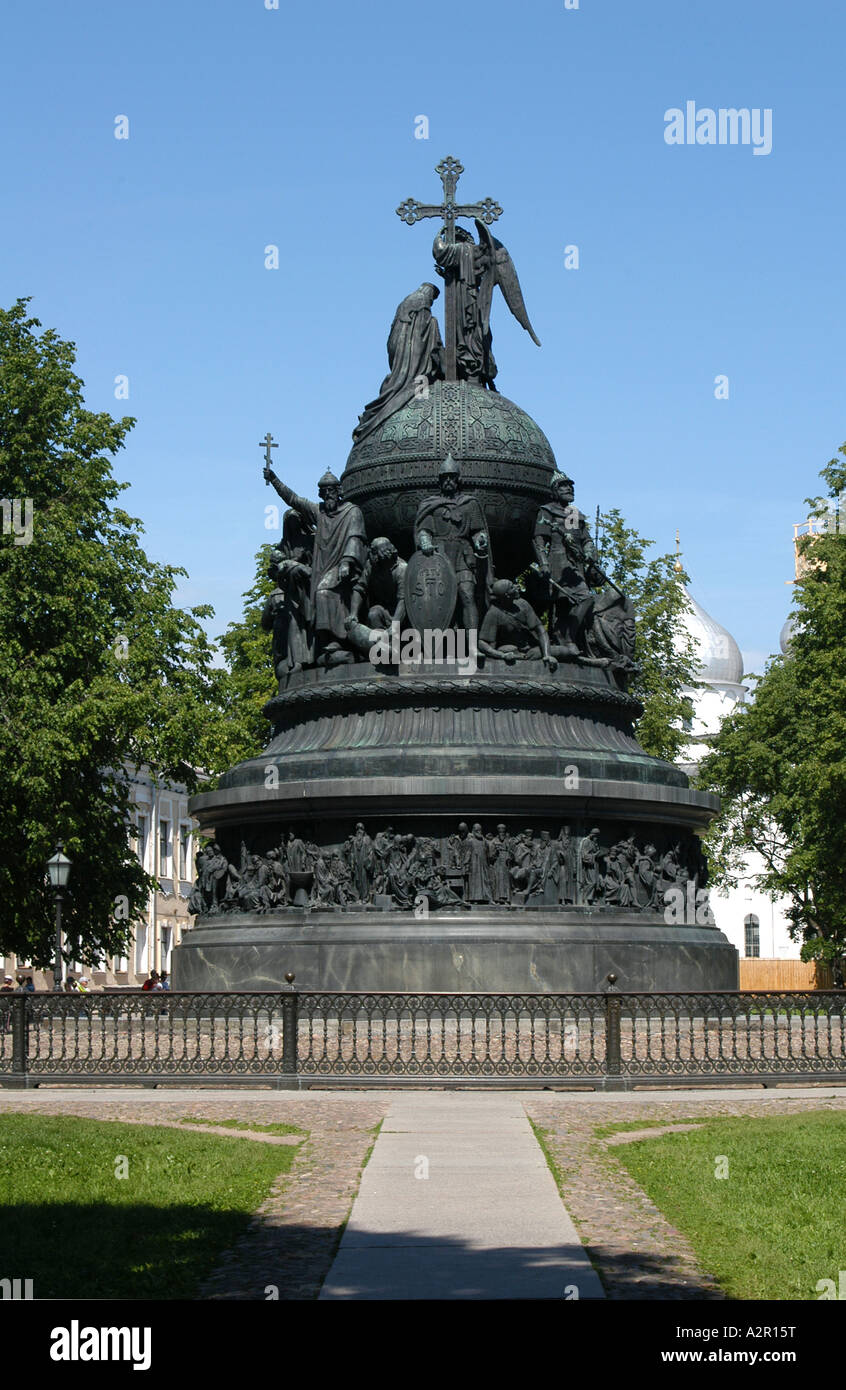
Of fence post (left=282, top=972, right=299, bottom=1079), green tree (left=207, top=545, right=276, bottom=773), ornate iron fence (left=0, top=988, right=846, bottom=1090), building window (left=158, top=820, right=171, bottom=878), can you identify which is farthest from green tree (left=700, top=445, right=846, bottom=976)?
building window (left=158, top=820, right=171, bottom=878)

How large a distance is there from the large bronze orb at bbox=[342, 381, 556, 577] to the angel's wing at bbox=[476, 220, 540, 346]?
119 inches

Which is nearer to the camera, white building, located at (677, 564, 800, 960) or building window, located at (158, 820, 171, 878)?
building window, located at (158, 820, 171, 878)

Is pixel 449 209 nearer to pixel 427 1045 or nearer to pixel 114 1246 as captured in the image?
pixel 427 1045

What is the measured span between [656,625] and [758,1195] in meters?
43.4

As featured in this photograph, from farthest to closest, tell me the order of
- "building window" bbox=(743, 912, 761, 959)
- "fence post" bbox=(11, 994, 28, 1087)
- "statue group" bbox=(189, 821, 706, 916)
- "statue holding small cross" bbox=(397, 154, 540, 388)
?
"building window" bbox=(743, 912, 761, 959), "statue holding small cross" bbox=(397, 154, 540, 388), "statue group" bbox=(189, 821, 706, 916), "fence post" bbox=(11, 994, 28, 1087)

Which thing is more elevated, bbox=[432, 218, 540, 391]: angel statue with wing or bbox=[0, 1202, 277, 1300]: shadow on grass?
bbox=[432, 218, 540, 391]: angel statue with wing

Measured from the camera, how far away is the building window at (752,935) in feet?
370

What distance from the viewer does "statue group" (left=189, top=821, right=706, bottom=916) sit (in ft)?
90.8

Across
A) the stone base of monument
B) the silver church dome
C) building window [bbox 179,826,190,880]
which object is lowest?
the stone base of monument

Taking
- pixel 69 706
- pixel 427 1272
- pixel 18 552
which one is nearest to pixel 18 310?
pixel 18 552

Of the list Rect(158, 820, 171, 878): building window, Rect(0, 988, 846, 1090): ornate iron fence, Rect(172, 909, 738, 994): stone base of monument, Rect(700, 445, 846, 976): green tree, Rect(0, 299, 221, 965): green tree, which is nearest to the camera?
Rect(0, 988, 846, 1090): ornate iron fence

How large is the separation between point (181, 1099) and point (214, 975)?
912 centimetres

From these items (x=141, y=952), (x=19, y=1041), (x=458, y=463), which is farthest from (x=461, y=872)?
(x=141, y=952)

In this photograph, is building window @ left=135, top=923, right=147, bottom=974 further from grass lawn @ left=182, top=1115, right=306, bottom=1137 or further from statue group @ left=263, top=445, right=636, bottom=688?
grass lawn @ left=182, top=1115, right=306, bottom=1137
